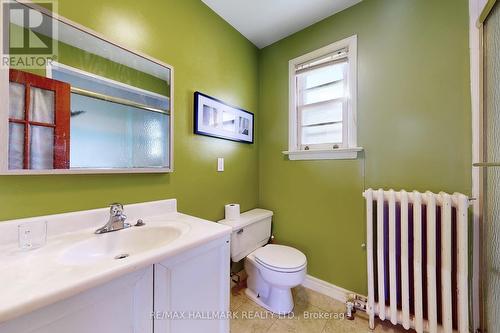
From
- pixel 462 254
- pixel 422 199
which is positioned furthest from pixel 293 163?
pixel 462 254

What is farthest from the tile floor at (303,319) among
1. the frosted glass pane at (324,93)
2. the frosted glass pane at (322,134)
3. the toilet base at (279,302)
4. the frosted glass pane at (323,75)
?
the frosted glass pane at (323,75)

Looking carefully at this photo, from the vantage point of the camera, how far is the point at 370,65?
1.48m

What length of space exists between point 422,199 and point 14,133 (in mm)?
2059

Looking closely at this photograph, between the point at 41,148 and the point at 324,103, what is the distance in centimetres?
185

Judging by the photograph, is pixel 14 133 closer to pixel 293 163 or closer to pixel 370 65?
pixel 293 163

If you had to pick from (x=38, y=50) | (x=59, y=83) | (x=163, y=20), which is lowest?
(x=59, y=83)

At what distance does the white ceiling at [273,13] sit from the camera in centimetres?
152

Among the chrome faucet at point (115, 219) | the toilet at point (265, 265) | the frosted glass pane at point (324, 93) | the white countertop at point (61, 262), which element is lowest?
the toilet at point (265, 265)

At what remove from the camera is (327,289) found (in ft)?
5.42

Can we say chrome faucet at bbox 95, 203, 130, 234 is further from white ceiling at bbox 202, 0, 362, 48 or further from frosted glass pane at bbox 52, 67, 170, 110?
white ceiling at bbox 202, 0, 362, 48

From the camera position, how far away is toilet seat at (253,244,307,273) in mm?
1373

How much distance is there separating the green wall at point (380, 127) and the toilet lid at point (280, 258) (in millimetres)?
287

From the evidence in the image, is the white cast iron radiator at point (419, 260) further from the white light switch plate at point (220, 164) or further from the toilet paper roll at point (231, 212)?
the white light switch plate at point (220, 164)

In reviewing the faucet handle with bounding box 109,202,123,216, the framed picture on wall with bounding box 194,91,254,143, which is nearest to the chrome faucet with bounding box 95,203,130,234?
the faucet handle with bounding box 109,202,123,216
